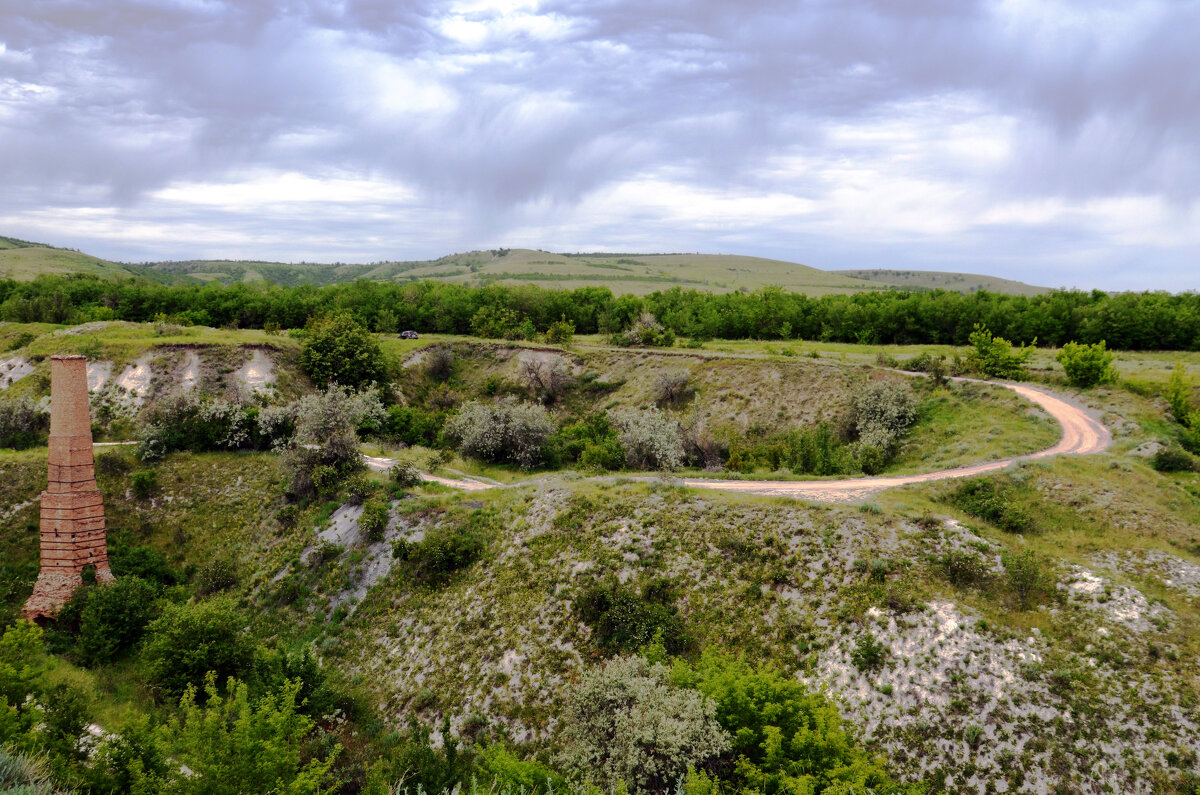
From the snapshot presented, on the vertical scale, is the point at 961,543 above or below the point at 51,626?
above

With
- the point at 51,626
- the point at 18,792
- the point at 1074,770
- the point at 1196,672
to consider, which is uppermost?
the point at 18,792

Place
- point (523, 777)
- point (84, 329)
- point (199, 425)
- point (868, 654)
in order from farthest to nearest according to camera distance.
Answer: point (84, 329) → point (199, 425) → point (868, 654) → point (523, 777)

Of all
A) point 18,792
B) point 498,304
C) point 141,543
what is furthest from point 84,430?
point 498,304

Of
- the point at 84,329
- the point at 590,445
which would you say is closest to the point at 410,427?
the point at 590,445

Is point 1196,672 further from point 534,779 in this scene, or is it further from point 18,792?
point 18,792

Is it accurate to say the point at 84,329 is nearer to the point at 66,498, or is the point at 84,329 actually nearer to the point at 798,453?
the point at 66,498

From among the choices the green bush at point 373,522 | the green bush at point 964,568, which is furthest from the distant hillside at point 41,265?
the green bush at point 964,568

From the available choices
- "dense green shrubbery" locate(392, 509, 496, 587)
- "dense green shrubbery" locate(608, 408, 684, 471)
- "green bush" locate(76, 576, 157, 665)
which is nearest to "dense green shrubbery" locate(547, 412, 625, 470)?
"dense green shrubbery" locate(608, 408, 684, 471)

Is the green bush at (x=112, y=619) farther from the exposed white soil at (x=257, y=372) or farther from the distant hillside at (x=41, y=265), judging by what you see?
the distant hillside at (x=41, y=265)
